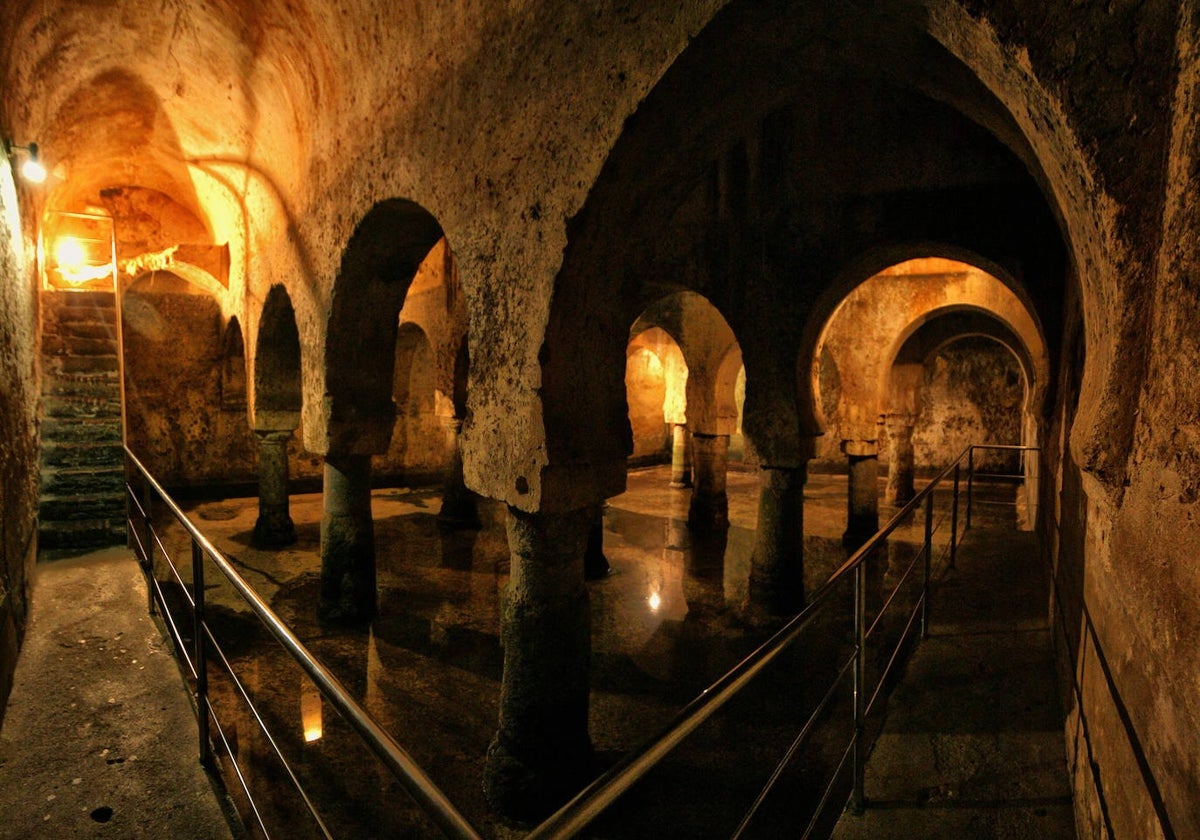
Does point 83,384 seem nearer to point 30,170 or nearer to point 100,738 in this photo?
point 30,170

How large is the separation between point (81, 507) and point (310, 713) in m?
3.69

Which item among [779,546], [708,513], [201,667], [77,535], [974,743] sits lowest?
[708,513]

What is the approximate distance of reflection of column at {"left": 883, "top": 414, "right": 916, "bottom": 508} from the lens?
13.0 m

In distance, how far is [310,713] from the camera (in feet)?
14.5

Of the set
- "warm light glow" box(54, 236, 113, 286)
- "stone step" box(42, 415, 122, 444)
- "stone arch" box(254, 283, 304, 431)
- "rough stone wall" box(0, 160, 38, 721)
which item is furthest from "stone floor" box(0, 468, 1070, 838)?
"warm light glow" box(54, 236, 113, 286)

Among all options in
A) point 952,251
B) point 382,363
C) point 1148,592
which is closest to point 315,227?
point 382,363

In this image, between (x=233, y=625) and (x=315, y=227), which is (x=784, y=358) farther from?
(x=233, y=625)

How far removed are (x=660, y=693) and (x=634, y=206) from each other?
3.43 m

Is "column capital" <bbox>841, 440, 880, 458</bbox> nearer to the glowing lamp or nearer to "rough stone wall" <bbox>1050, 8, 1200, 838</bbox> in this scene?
"rough stone wall" <bbox>1050, 8, 1200, 838</bbox>

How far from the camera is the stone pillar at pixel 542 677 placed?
347cm

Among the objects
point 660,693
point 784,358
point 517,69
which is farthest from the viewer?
point 784,358

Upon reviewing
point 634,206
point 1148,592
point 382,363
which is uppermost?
point 634,206

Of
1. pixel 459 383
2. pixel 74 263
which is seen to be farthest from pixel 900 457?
pixel 74 263

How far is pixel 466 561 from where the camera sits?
8.30 meters
